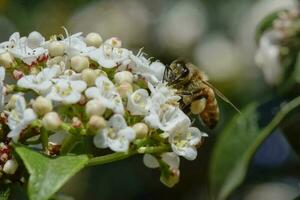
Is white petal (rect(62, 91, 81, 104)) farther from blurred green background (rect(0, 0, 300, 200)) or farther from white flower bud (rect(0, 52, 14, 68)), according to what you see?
blurred green background (rect(0, 0, 300, 200))

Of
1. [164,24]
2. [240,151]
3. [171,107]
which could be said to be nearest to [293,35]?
[240,151]

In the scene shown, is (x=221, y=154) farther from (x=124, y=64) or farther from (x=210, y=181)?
(x=124, y=64)

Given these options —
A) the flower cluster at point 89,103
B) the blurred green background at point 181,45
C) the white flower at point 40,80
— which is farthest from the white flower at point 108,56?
the blurred green background at point 181,45

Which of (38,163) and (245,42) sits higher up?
(38,163)

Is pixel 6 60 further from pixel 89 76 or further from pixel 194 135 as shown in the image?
pixel 194 135

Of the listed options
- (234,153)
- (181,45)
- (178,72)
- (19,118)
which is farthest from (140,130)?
(181,45)
